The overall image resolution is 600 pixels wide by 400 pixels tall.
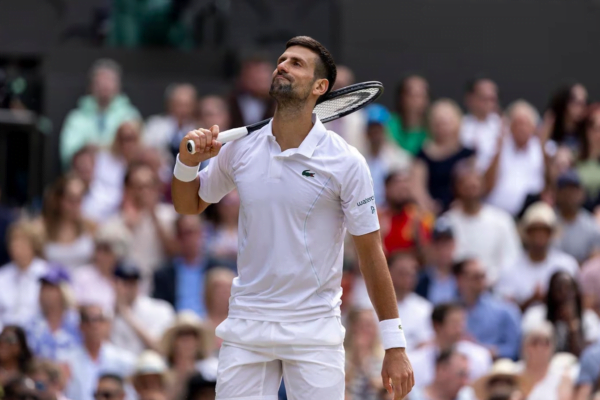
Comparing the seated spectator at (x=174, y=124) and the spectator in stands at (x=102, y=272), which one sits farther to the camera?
the seated spectator at (x=174, y=124)

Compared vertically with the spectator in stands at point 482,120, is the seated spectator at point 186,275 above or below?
below

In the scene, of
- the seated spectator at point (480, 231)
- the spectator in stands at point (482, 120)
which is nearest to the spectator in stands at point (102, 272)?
the seated spectator at point (480, 231)

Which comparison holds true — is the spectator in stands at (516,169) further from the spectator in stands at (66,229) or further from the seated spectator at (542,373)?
the spectator in stands at (66,229)

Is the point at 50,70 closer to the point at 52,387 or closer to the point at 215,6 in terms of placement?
the point at 215,6

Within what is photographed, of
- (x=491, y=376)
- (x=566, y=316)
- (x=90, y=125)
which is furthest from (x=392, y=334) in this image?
(x=90, y=125)

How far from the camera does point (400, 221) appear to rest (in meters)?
9.98

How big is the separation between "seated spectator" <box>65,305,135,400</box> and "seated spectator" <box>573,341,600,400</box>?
301 centimetres

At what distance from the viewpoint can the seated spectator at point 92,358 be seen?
829 cm

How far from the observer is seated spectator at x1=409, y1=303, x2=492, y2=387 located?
8492 millimetres

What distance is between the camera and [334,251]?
502 cm

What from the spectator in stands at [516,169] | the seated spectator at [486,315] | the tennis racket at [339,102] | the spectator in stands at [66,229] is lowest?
the seated spectator at [486,315]

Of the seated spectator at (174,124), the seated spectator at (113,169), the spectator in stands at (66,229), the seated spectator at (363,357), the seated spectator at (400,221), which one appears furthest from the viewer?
the seated spectator at (174,124)

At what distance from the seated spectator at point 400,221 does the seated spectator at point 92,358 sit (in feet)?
8.18

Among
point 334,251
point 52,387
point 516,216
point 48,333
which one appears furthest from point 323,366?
point 516,216
